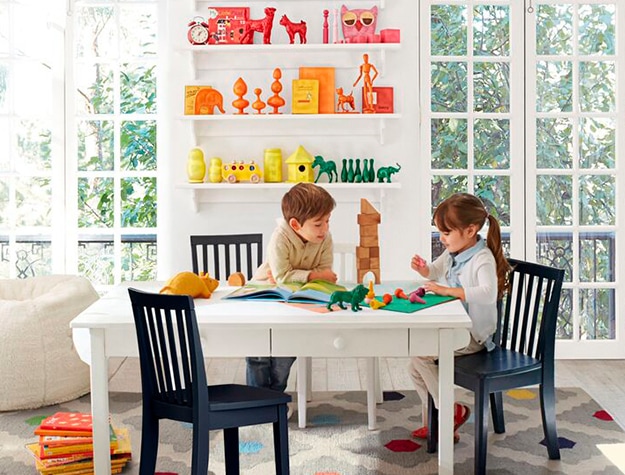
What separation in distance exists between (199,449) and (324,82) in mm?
2569

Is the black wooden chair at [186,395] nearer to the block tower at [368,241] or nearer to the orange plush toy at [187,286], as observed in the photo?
the orange plush toy at [187,286]

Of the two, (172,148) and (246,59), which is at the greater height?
(246,59)

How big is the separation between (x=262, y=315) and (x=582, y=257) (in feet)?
8.60

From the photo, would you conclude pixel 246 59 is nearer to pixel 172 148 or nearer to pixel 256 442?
pixel 172 148

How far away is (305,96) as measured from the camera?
4.76 m

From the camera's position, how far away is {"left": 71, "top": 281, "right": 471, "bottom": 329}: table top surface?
2842 mm

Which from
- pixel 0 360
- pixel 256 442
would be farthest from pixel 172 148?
pixel 256 442

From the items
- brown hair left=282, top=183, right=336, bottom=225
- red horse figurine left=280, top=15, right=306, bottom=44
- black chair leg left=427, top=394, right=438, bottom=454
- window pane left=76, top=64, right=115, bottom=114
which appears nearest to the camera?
brown hair left=282, top=183, right=336, bottom=225

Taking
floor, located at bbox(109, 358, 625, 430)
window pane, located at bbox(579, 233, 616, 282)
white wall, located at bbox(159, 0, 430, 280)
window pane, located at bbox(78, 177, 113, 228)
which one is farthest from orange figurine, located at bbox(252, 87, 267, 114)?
window pane, located at bbox(579, 233, 616, 282)

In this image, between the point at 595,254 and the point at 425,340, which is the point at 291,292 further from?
the point at 595,254

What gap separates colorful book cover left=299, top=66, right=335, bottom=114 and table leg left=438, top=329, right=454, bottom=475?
2.16m

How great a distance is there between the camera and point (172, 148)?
490cm

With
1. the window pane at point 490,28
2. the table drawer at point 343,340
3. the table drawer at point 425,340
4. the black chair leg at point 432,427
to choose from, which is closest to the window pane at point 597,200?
the window pane at point 490,28

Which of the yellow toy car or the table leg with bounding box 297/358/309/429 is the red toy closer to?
the yellow toy car
